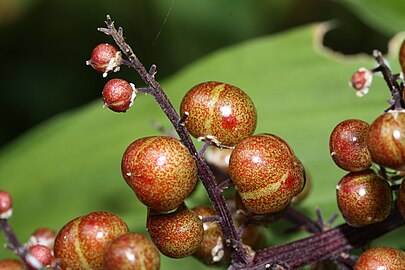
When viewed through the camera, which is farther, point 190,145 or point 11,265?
point 11,265

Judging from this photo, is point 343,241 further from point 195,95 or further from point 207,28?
point 207,28

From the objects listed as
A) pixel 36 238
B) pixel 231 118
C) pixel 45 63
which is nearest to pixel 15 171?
pixel 36 238

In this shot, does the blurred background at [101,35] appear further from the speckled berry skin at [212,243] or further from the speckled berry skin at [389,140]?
the speckled berry skin at [389,140]

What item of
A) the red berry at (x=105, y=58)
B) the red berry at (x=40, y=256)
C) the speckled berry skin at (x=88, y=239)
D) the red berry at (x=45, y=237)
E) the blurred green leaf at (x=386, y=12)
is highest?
the red berry at (x=105, y=58)

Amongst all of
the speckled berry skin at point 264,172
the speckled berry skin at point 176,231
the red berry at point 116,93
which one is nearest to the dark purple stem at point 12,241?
the speckled berry skin at point 176,231

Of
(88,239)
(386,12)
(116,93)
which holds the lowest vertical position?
(386,12)

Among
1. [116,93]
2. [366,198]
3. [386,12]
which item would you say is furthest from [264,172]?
[386,12]

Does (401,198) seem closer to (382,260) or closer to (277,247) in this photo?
(382,260)
